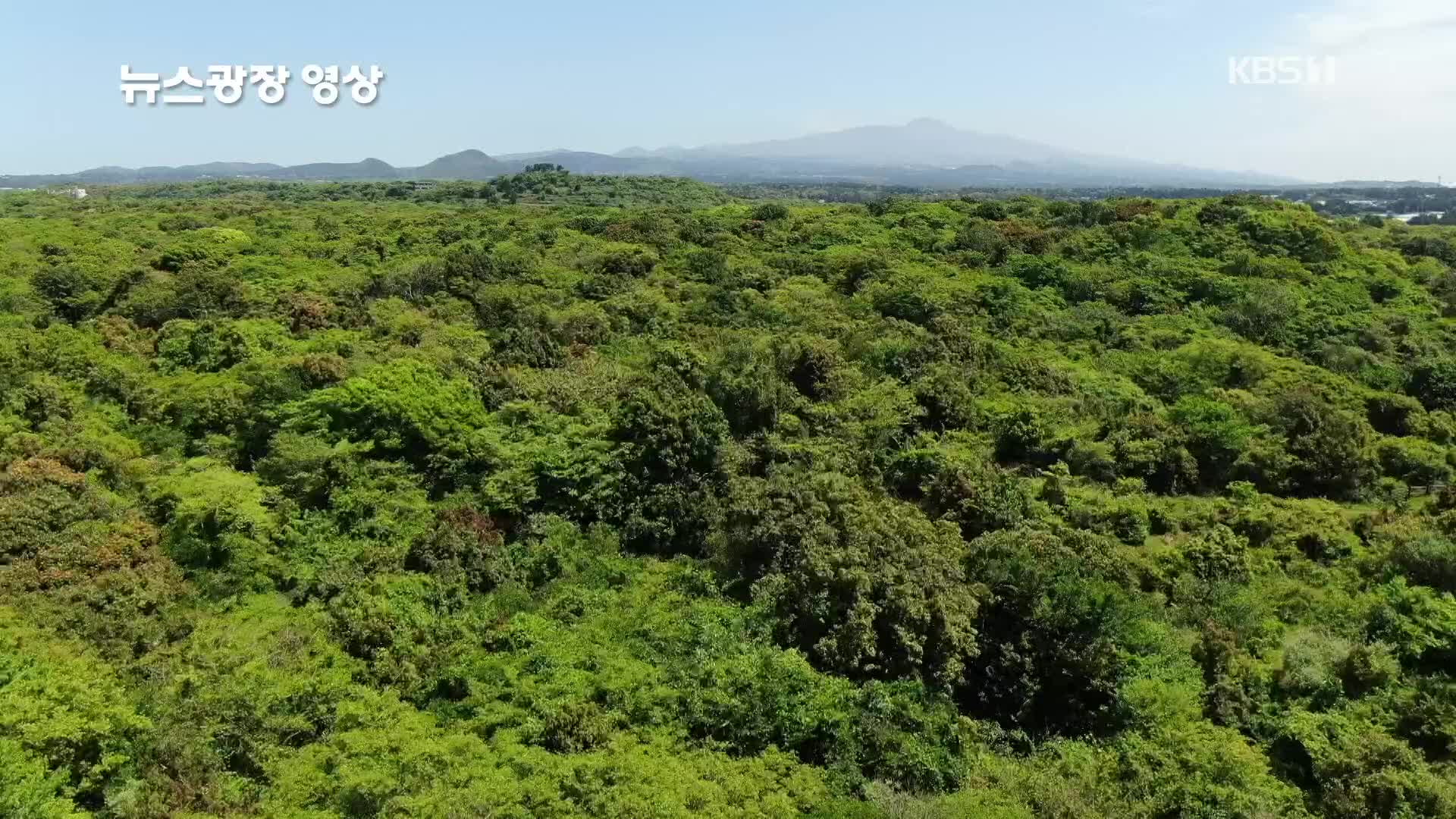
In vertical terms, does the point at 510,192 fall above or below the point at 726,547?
above

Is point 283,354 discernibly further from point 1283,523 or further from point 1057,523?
point 1283,523

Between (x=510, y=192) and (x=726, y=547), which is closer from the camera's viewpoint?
(x=726, y=547)

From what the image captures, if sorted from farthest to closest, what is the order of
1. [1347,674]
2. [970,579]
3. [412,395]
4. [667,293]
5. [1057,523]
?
[667,293], [412,395], [1057,523], [970,579], [1347,674]

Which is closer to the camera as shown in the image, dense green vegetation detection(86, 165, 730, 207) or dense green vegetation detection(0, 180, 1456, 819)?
dense green vegetation detection(0, 180, 1456, 819)

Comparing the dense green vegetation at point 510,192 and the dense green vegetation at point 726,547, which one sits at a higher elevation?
the dense green vegetation at point 510,192

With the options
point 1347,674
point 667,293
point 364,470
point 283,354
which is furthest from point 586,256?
point 1347,674

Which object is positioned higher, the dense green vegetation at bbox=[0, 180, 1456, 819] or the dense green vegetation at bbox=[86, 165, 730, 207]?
the dense green vegetation at bbox=[86, 165, 730, 207]

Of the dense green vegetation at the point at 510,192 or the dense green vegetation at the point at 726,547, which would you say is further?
the dense green vegetation at the point at 510,192

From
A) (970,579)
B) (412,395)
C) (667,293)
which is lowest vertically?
(970,579)
